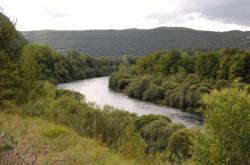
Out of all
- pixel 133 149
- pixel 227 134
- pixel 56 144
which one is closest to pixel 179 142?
pixel 227 134

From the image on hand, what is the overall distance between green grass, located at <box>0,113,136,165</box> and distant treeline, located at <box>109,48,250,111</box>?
49084 millimetres

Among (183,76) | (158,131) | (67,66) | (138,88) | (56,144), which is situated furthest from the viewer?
(67,66)

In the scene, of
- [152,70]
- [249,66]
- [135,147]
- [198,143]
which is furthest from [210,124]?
[152,70]

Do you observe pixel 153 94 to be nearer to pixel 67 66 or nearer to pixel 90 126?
pixel 67 66

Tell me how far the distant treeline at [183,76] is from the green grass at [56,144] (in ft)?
161

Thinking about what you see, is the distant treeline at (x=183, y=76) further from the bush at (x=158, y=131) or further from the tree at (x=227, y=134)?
the tree at (x=227, y=134)

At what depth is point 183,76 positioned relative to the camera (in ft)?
260

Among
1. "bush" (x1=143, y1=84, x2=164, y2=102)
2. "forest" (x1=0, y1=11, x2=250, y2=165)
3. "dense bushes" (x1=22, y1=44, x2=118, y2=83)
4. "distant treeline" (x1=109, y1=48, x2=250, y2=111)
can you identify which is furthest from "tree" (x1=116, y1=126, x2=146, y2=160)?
"dense bushes" (x1=22, y1=44, x2=118, y2=83)

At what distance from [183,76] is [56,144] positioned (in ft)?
236

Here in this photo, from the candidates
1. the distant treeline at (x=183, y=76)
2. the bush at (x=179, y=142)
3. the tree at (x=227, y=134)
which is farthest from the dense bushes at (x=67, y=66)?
the tree at (x=227, y=134)

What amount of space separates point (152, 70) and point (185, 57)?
11.8 metres

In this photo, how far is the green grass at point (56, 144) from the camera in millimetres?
7428

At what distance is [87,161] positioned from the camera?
741cm

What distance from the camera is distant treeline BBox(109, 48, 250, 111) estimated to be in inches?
2532
